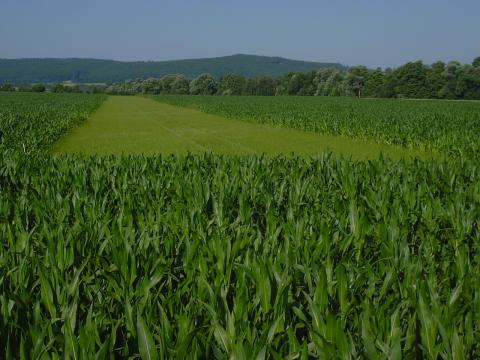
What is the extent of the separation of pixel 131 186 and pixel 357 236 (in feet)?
11.7

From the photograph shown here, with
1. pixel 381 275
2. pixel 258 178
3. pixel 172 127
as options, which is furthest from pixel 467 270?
pixel 172 127

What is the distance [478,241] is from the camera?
15.4 ft

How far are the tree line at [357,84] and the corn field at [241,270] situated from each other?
298ft

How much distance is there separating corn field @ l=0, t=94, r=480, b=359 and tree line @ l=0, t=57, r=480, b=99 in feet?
298

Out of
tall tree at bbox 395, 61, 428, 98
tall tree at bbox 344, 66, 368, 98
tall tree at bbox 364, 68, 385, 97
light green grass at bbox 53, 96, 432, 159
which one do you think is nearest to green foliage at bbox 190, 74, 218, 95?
tall tree at bbox 344, 66, 368, 98

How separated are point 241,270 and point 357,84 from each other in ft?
373

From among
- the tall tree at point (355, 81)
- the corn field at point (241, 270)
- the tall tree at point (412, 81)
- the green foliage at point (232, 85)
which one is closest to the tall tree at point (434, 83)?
the tall tree at point (412, 81)

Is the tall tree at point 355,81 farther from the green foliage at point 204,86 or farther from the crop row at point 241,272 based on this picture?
the crop row at point 241,272

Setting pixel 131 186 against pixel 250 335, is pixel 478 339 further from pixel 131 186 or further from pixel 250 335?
pixel 131 186

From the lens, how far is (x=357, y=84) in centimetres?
11106

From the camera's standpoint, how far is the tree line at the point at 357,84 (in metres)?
89.7

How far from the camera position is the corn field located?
103 inches

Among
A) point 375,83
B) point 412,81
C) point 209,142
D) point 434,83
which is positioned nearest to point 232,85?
point 375,83

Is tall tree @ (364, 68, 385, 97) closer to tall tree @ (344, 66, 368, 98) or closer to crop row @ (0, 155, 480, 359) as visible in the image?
tall tree @ (344, 66, 368, 98)
